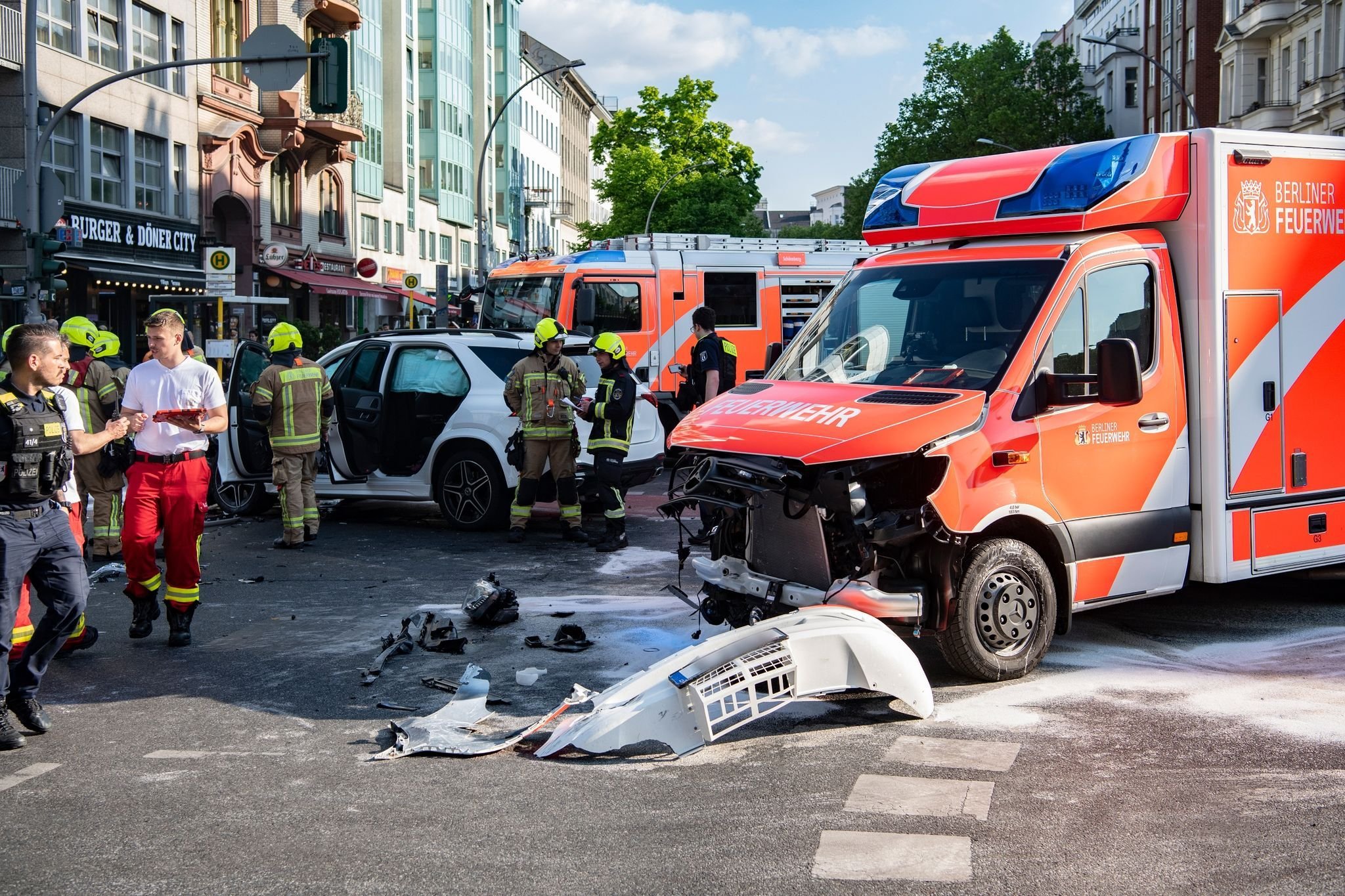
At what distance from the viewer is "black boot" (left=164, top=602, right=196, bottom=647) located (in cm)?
796

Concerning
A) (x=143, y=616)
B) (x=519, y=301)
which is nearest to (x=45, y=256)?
(x=519, y=301)

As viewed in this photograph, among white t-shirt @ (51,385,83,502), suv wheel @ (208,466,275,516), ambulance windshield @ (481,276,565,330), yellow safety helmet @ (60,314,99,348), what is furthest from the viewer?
ambulance windshield @ (481,276,565,330)

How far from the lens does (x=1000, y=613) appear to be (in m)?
6.79

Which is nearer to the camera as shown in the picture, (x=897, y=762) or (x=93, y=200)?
(x=897, y=762)

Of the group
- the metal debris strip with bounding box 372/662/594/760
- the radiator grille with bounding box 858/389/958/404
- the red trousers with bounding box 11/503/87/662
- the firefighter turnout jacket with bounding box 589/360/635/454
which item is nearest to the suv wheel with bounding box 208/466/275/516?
the firefighter turnout jacket with bounding box 589/360/635/454

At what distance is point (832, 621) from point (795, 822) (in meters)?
1.38

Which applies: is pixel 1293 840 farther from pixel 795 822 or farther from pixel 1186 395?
pixel 1186 395

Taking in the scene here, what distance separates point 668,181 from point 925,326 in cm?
5640

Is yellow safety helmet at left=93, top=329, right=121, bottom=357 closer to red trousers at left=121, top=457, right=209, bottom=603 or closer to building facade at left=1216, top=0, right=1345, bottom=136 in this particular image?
red trousers at left=121, top=457, right=209, bottom=603

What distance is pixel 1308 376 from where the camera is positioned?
→ 25.9 feet

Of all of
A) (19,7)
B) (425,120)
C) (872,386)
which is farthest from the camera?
(425,120)

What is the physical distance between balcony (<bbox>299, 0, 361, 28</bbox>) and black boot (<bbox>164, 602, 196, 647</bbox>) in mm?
36407

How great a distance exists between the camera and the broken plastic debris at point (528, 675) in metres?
6.98

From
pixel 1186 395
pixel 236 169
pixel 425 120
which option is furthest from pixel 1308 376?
pixel 425 120
